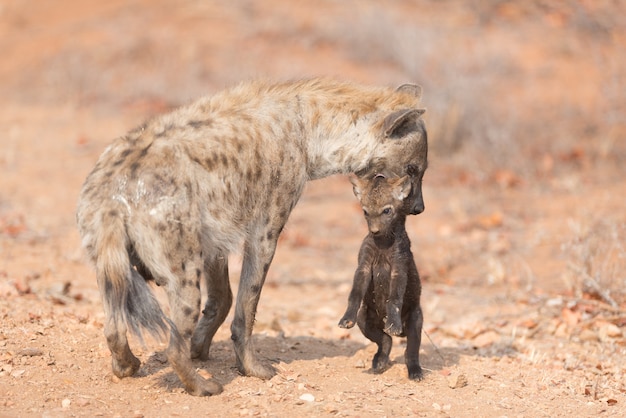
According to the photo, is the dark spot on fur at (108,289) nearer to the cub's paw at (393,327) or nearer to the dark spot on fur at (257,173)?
the dark spot on fur at (257,173)

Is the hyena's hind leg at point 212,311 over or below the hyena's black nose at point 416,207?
below

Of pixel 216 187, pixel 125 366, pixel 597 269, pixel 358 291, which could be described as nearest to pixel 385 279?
pixel 358 291

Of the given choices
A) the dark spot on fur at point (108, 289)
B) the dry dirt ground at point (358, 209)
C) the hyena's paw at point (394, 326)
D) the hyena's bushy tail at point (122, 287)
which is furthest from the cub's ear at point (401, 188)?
the dark spot on fur at point (108, 289)

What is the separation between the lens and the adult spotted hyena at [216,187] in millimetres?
4969

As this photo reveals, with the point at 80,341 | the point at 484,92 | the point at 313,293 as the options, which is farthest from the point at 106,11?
the point at 80,341

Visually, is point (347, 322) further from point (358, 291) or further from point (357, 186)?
point (357, 186)

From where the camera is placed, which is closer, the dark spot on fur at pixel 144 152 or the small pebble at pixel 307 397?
the dark spot on fur at pixel 144 152

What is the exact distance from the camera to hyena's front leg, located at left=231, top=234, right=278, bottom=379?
5.66m

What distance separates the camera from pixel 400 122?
580 cm

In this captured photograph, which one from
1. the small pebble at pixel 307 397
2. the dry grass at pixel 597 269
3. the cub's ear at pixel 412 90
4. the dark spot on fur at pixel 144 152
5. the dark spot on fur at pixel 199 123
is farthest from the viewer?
the dry grass at pixel 597 269

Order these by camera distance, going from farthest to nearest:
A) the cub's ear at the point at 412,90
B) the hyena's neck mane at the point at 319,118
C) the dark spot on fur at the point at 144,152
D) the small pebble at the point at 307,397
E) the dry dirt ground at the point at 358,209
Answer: the cub's ear at the point at 412,90, the hyena's neck mane at the point at 319,118, the dry dirt ground at the point at 358,209, the small pebble at the point at 307,397, the dark spot on fur at the point at 144,152

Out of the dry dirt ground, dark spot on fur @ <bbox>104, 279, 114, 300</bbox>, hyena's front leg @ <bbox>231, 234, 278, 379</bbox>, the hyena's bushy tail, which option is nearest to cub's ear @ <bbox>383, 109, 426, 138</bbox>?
hyena's front leg @ <bbox>231, 234, 278, 379</bbox>

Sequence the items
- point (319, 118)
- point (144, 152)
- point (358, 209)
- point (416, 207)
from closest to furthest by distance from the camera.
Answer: point (144, 152) → point (416, 207) → point (319, 118) → point (358, 209)

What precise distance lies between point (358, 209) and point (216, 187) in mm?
6280
